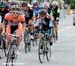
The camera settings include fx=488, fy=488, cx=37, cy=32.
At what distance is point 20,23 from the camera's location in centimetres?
1409

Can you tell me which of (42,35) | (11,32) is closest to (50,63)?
(42,35)

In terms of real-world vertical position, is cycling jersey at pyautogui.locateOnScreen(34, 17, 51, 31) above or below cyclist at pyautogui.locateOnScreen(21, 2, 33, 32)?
above

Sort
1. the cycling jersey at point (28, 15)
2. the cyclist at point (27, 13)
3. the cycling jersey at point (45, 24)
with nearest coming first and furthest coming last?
the cycling jersey at point (45, 24), the cyclist at point (27, 13), the cycling jersey at point (28, 15)

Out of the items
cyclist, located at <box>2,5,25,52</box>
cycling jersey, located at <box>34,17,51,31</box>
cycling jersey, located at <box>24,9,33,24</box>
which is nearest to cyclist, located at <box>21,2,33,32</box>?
cycling jersey, located at <box>24,9,33,24</box>

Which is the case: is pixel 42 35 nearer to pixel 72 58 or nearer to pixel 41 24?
pixel 41 24

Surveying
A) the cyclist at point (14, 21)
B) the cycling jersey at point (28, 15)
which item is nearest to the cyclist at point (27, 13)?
the cycling jersey at point (28, 15)

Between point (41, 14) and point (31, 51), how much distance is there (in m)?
4.33

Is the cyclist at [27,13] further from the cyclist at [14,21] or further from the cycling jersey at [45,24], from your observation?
the cyclist at [14,21]

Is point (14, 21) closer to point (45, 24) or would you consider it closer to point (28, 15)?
point (45, 24)

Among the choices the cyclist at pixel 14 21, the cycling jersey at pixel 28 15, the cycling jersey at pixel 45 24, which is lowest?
the cycling jersey at pixel 28 15

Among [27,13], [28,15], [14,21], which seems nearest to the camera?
[14,21]

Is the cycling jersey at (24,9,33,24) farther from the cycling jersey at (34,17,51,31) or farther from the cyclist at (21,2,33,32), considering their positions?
the cycling jersey at (34,17,51,31)

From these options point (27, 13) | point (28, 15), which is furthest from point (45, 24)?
point (27, 13)

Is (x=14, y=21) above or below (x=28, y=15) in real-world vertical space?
above
